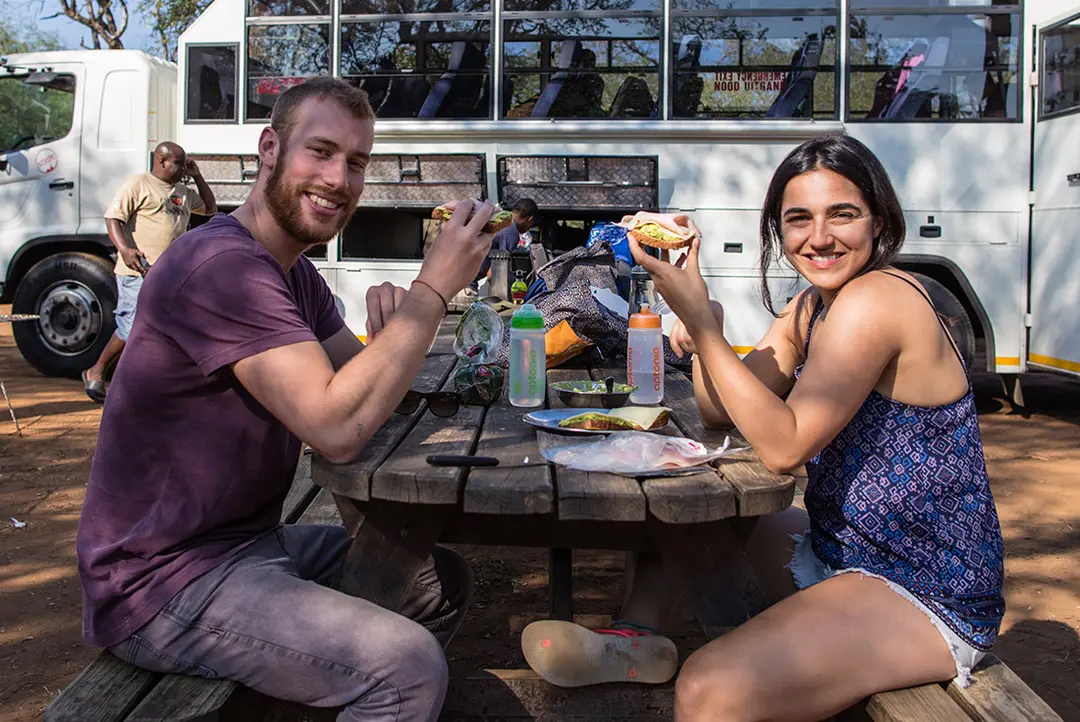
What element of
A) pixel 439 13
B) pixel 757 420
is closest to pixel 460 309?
pixel 439 13

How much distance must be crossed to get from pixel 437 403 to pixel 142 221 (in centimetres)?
588

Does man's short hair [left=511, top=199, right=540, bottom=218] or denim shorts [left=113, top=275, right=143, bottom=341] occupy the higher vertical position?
man's short hair [left=511, top=199, right=540, bottom=218]

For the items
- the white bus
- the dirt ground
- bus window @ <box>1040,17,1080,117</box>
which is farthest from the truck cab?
bus window @ <box>1040,17,1080,117</box>

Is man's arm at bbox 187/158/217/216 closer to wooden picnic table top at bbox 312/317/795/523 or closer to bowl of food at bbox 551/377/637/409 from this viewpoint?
bowl of food at bbox 551/377/637/409

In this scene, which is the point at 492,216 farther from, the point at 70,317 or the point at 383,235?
the point at 70,317

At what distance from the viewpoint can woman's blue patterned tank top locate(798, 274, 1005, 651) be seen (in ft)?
5.89

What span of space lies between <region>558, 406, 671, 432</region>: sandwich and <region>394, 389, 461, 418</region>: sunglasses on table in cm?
36

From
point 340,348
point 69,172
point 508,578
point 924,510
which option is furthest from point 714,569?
point 69,172

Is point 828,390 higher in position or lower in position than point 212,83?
lower

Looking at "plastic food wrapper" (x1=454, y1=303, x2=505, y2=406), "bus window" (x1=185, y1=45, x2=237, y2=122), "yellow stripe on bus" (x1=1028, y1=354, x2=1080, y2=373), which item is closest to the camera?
"plastic food wrapper" (x1=454, y1=303, x2=505, y2=406)

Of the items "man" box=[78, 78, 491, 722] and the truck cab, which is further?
the truck cab

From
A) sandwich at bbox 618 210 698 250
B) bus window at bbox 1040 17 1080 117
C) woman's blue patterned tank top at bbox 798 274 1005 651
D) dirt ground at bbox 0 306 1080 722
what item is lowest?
dirt ground at bbox 0 306 1080 722

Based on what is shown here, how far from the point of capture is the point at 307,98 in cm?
204

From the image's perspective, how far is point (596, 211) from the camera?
739 cm
